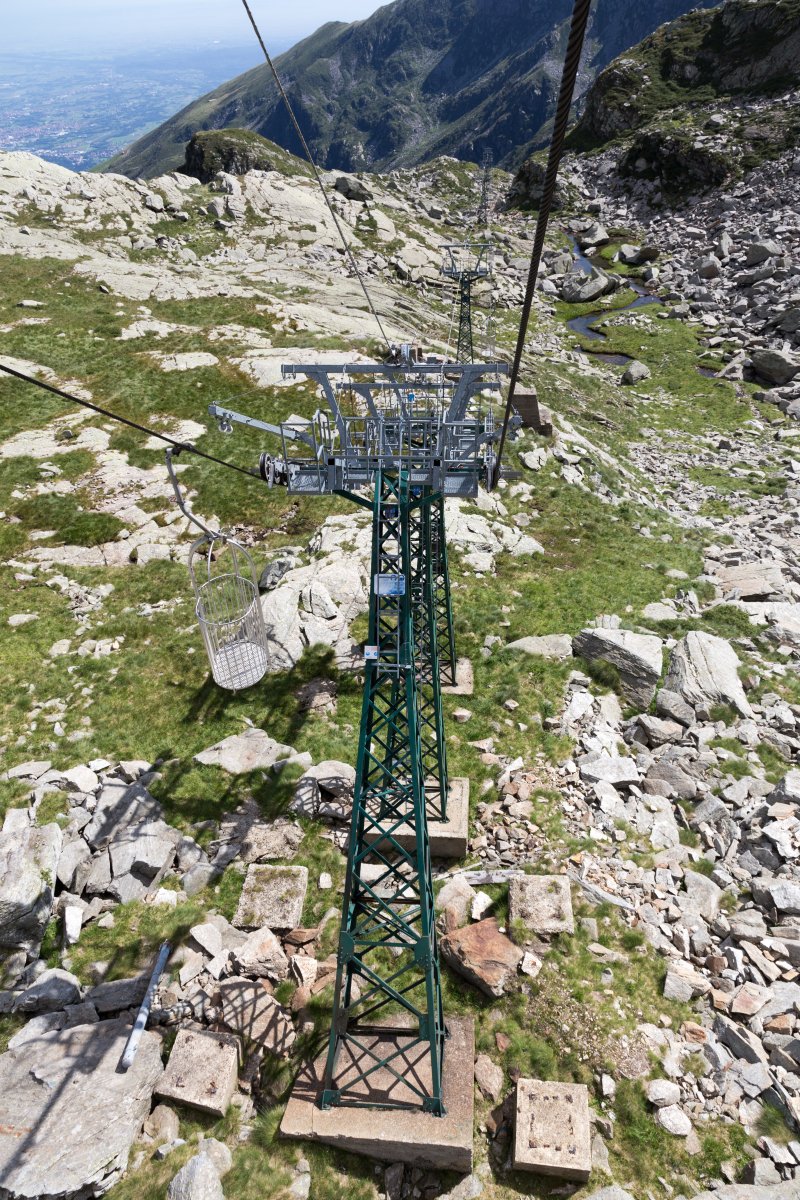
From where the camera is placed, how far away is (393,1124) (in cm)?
1011

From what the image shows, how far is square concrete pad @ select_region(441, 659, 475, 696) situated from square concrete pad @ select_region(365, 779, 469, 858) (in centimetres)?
480

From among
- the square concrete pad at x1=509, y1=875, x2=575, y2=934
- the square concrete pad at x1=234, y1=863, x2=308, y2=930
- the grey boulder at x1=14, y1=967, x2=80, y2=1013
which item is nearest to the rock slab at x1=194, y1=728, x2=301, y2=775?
the square concrete pad at x1=234, y1=863, x2=308, y2=930

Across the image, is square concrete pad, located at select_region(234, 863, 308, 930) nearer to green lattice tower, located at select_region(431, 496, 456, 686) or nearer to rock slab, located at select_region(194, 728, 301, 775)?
rock slab, located at select_region(194, 728, 301, 775)

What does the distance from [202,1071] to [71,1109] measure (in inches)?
81.6

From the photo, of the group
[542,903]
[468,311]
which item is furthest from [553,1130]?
[468,311]

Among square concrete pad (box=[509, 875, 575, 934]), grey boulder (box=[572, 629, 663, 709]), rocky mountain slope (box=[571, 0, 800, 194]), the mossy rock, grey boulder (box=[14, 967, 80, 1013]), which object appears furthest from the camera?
the mossy rock

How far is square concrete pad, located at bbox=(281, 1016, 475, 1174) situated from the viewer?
9.86 meters

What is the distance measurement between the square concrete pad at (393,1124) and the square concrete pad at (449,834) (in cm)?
449

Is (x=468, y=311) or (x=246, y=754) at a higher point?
(x=468, y=311)

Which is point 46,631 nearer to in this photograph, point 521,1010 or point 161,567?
point 161,567

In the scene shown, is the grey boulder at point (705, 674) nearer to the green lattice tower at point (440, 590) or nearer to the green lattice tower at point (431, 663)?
the green lattice tower at point (440, 590)

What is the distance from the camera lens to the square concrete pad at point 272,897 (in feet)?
43.8

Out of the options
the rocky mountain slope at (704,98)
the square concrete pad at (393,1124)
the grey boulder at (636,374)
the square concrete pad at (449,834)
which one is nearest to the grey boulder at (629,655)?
the square concrete pad at (449,834)

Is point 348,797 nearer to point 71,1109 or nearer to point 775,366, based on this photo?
point 71,1109
